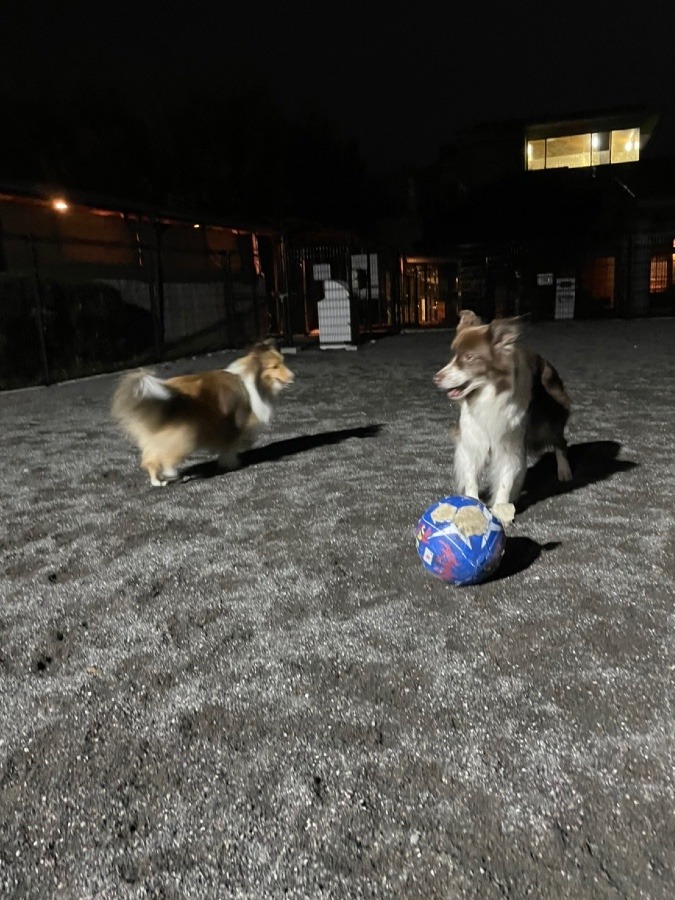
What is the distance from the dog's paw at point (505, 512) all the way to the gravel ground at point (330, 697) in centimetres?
12

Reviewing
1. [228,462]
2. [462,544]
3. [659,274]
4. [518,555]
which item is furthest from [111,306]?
[659,274]

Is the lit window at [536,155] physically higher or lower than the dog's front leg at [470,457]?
higher

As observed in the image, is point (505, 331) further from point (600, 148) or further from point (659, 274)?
point (600, 148)

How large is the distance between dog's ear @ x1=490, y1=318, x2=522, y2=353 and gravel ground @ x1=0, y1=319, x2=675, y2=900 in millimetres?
1115

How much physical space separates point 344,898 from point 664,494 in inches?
143

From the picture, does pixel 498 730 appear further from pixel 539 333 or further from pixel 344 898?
pixel 539 333

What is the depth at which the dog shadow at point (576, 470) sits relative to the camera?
4453 mm

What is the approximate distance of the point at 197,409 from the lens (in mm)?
4832

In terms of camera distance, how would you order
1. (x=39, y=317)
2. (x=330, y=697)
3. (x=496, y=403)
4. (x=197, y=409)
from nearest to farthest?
1. (x=330, y=697)
2. (x=496, y=403)
3. (x=197, y=409)
4. (x=39, y=317)

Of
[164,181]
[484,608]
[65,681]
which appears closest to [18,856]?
[65,681]

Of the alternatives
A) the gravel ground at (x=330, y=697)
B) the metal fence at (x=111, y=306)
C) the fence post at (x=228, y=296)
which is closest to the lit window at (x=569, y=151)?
the metal fence at (x=111, y=306)

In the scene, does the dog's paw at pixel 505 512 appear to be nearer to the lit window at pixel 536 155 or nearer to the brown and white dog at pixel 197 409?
the brown and white dog at pixel 197 409

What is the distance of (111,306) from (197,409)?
964cm

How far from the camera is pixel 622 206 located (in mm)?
26344
